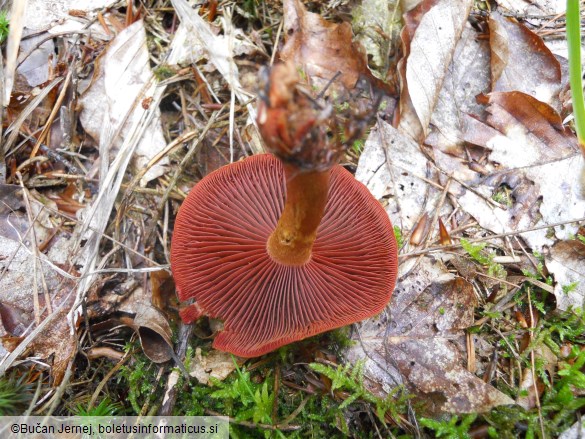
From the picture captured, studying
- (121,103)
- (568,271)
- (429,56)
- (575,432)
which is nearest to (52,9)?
(121,103)

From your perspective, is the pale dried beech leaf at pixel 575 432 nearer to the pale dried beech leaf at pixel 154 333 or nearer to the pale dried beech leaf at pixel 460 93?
the pale dried beech leaf at pixel 460 93

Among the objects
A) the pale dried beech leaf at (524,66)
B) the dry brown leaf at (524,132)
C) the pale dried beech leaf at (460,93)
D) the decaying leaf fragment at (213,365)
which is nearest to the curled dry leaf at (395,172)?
the pale dried beech leaf at (460,93)

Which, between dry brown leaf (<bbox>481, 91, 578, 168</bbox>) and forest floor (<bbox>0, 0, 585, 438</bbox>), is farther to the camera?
dry brown leaf (<bbox>481, 91, 578, 168</bbox>)

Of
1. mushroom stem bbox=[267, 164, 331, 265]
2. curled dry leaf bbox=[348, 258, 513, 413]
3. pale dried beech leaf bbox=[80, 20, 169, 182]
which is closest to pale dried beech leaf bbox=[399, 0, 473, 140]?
curled dry leaf bbox=[348, 258, 513, 413]

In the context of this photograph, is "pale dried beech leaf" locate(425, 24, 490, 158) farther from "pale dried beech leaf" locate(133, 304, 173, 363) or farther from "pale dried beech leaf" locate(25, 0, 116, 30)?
"pale dried beech leaf" locate(25, 0, 116, 30)

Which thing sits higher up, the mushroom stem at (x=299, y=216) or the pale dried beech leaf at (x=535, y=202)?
the mushroom stem at (x=299, y=216)

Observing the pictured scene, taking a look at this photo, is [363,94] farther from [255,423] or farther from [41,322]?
[41,322]

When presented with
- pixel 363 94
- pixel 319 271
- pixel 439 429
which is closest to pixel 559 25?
pixel 363 94
